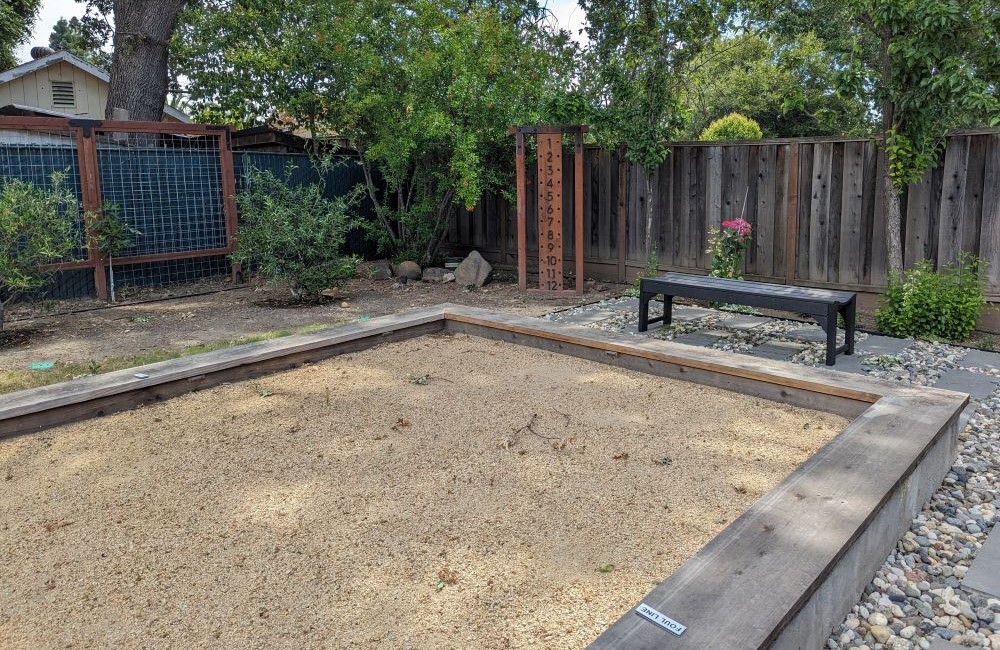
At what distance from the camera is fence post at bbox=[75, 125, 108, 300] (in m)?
6.89

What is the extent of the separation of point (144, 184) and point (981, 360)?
7589 mm

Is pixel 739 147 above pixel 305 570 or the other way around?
above

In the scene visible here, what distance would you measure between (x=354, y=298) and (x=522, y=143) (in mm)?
2348

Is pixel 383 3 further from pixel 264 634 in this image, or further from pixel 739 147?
pixel 264 634

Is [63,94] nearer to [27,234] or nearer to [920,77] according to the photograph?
[27,234]

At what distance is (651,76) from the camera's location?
680 centimetres

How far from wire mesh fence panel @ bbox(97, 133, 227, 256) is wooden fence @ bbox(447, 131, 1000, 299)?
364 centimetres

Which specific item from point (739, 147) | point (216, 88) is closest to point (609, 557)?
point (739, 147)

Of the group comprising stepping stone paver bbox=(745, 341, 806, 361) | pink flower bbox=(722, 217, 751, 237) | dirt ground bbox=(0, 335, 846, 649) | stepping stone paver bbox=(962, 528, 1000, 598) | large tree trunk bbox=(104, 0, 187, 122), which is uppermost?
large tree trunk bbox=(104, 0, 187, 122)

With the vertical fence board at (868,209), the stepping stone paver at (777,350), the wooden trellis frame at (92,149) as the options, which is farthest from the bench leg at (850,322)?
the wooden trellis frame at (92,149)

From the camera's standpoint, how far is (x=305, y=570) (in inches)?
78.3

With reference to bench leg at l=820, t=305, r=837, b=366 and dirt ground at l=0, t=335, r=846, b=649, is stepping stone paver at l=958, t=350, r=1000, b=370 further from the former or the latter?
dirt ground at l=0, t=335, r=846, b=649

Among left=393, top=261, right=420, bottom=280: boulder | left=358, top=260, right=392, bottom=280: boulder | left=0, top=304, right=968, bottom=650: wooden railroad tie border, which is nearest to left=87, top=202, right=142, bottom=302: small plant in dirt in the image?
left=358, top=260, right=392, bottom=280: boulder

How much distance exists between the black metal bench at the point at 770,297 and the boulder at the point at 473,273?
2.94 meters
